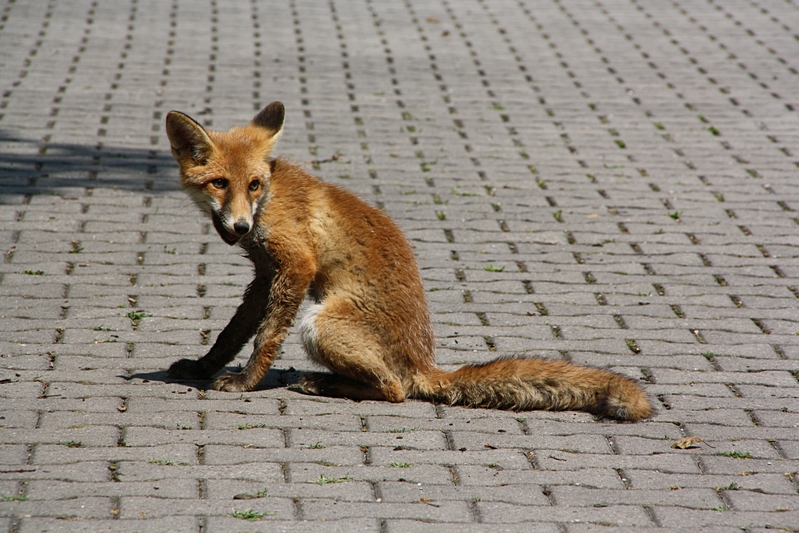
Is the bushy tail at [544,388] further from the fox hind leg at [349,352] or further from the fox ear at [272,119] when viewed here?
the fox ear at [272,119]

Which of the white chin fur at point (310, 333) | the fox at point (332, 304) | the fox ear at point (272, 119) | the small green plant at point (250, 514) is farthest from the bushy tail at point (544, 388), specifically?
the fox ear at point (272, 119)

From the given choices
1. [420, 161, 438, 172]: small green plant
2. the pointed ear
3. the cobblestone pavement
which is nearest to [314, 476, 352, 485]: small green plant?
the cobblestone pavement

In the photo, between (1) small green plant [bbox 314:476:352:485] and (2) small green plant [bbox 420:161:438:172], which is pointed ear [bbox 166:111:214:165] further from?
(2) small green plant [bbox 420:161:438:172]

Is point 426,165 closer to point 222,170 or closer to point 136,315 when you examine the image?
point 136,315

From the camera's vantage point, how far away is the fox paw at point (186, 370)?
520 cm

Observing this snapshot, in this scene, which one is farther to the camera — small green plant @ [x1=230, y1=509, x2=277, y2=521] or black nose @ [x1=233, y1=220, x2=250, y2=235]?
black nose @ [x1=233, y1=220, x2=250, y2=235]

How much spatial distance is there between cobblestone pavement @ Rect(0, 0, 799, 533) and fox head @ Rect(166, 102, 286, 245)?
42.2 inches

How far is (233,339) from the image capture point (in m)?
5.25

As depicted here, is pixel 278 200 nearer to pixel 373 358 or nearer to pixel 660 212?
pixel 373 358

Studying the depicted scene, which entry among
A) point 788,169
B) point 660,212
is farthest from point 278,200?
point 788,169

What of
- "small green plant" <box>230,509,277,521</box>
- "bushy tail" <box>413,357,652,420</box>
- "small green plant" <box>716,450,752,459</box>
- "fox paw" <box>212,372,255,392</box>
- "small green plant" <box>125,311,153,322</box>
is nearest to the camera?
"small green plant" <box>230,509,277,521</box>

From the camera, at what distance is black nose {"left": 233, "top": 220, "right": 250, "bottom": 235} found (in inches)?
181

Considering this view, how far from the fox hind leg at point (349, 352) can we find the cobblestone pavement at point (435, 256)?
0.44ft

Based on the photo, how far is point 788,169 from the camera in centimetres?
903
